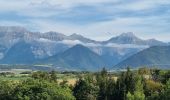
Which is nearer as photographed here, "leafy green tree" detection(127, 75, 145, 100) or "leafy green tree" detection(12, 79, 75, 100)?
"leafy green tree" detection(127, 75, 145, 100)

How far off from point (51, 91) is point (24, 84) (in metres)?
16.6

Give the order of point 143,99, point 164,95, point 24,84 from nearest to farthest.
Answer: point 164,95
point 143,99
point 24,84

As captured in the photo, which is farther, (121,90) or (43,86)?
(121,90)

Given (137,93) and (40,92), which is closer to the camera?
(137,93)

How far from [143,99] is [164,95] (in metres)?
21.1

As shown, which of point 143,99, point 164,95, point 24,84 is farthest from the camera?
point 24,84

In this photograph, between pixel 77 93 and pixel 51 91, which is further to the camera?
pixel 77 93

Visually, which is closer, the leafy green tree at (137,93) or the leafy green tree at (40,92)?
the leafy green tree at (137,93)

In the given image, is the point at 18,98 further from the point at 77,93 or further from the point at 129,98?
the point at 129,98

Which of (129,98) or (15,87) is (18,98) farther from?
(129,98)

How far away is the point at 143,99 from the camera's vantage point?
582 feet

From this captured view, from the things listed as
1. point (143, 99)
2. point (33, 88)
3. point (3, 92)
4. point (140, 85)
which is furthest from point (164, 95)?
point (3, 92)

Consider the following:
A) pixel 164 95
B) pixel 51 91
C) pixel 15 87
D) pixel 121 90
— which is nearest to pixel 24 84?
pixel 15 87

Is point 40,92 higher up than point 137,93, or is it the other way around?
point 40,92
